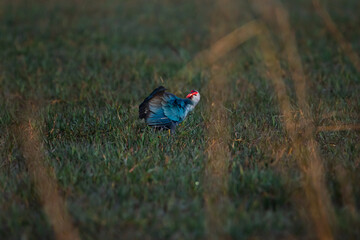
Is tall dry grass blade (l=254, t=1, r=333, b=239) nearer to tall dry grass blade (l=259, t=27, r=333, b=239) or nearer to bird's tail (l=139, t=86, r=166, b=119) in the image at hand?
tall dry grass blade (l=259, t=27, r=333, b=239)

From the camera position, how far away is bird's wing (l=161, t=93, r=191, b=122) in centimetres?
445

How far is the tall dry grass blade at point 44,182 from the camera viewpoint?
289cm

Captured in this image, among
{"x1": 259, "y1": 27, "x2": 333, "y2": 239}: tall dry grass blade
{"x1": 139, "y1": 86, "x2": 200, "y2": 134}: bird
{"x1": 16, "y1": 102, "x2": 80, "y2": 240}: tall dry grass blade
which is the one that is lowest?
{"x1": 259, "y1": 27, "x2": 333, "y2": 239}: tall dry grass blade

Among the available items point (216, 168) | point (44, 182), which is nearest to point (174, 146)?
point (216, 168)

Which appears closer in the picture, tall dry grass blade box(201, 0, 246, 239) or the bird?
tall dry grass blade box(201, 0, 246, 239)

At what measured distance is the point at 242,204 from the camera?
10.5ft

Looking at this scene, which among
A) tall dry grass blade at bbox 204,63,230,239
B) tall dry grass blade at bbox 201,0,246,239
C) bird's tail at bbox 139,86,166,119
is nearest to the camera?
tall dry grass blade at bbox 201,0,246,239

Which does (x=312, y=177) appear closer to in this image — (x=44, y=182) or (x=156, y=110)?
(x=156, y=110)

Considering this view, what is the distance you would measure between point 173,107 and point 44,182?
1545 millimetres

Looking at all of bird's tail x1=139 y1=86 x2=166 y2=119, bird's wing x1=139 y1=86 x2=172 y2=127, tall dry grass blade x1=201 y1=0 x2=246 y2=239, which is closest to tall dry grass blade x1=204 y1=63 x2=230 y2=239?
tall dry grass blade x1=201 y1=0 x2=246 y2=239

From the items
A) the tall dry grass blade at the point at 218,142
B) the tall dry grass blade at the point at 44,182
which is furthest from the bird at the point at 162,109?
the tall dry grass blade at the point at 44,182

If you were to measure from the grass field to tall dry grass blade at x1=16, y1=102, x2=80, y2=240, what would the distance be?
1 centimetres

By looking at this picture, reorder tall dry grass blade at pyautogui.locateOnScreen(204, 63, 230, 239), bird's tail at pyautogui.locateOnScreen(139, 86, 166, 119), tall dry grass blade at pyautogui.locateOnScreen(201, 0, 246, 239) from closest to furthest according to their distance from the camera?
tall dry grass blade at pyautogui.locateOnScreen(201, 0, 246, 239) → tall dry grass blade at pyautogui.locateOnScreen(204, 63, 230, 239) → bird's tail at pyautogui.locateOnScreen(139, 86, 166, 119)

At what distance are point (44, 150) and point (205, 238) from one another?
196cm
